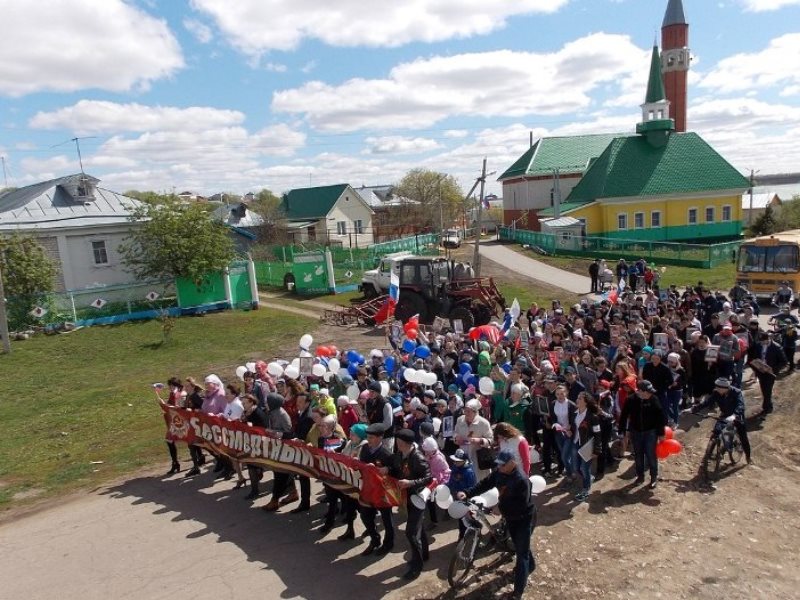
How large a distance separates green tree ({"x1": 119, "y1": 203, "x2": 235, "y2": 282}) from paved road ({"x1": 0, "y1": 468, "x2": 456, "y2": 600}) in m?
16.8

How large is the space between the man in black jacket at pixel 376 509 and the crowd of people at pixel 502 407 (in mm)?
14

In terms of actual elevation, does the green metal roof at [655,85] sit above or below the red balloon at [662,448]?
above

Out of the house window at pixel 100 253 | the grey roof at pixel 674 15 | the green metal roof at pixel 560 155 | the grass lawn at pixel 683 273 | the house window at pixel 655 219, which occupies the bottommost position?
the grass lawn at pixel 683 273

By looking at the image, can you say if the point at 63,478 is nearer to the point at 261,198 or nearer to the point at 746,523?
the point at 746,523

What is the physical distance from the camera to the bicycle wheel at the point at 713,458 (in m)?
8.40

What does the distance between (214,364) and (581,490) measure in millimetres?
12921

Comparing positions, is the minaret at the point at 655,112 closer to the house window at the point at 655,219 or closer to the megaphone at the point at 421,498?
the house window at the point at 655,219

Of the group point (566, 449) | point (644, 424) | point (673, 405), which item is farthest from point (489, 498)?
point (673, 405)

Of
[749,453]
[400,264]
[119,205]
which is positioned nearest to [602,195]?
[400,264]

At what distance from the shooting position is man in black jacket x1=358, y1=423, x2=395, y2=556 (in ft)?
22.4

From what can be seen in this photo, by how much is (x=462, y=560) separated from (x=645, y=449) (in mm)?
3457

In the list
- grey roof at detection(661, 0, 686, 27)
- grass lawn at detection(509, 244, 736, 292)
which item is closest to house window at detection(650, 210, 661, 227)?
grass lawn at detection(509, 244, 736, 292)

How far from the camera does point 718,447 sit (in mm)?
8508

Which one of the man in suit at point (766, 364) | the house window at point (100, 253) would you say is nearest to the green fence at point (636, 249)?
the man in suit at point (766, 364)
